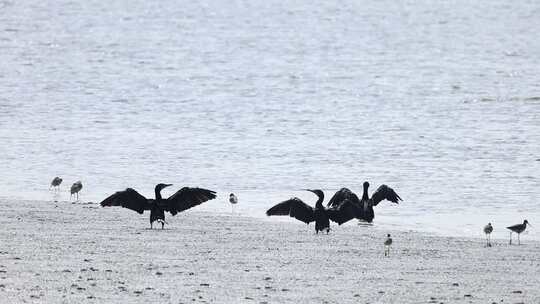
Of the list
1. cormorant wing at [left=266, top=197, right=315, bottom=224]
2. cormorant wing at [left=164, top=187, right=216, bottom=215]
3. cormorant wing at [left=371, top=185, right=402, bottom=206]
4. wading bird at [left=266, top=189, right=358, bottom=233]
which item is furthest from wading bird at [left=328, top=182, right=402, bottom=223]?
cormorant wing at [left=164, top=187, right=216, bottom=215]

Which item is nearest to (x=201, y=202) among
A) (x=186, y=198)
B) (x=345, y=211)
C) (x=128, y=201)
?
(x=186, y=198)

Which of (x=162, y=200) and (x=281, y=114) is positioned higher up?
(x=281, y=114)

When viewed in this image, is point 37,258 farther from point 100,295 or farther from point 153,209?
point 153,209

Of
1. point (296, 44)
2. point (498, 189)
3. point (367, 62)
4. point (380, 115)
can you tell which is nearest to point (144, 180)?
point (498, 189)

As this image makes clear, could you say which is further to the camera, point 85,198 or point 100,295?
point 85,198

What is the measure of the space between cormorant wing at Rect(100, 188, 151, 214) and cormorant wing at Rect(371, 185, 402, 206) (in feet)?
12.5

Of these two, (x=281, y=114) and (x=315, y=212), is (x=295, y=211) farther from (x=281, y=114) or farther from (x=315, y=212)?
(x=281, y=114)

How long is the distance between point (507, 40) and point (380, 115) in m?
39.2

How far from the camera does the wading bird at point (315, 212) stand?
58.8 feet

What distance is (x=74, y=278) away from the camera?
13570 mm

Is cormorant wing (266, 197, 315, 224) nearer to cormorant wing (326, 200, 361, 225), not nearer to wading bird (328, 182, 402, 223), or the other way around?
cormorant wing (326, 200, 361, 225)

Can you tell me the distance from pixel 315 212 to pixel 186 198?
177cm

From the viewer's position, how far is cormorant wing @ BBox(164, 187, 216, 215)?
18.1 m

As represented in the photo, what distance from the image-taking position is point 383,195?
66.5 ft
